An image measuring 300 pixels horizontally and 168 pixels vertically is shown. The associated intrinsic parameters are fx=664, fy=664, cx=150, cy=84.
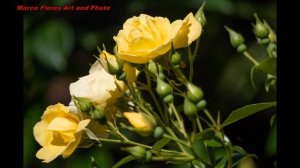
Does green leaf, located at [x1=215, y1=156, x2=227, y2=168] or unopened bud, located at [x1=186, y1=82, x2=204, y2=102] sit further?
green leaf, located at [x1=215, y1=156, x2=227, y2=168]

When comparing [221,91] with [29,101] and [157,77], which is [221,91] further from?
[157,77]

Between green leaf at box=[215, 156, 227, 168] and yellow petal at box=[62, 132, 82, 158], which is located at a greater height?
yellow petal at box=[62, 132, 82, 158]

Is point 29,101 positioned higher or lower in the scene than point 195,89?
lower

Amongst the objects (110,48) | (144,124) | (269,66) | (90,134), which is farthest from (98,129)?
(110,48)

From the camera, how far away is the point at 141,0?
187 centimetres

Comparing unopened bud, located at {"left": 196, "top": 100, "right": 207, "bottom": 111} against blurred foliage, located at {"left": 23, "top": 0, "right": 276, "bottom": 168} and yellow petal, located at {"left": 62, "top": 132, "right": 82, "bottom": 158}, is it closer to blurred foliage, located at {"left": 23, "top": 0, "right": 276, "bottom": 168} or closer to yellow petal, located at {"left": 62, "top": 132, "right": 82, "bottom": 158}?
yellow petal, located at {"left": 62, "top": 132, "right": 82, "bottom": 158}

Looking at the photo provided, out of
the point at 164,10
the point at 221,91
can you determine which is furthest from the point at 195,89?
the point at 221,91

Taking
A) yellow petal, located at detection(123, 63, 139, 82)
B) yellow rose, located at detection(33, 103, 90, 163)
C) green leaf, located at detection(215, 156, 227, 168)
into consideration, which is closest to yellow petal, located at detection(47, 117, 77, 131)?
yellow rose, located at detection(33, 103, 90, 163)

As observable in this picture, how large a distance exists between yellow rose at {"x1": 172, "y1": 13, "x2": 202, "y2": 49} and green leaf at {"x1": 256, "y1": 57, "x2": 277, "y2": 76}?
0.10 m

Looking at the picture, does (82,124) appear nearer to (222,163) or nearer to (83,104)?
(83,104)

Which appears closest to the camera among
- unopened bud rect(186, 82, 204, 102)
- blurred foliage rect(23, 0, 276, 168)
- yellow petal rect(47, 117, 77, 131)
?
unopened bud rect(186, 82, 204, 102)

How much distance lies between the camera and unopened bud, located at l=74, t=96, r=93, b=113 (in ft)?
2.95

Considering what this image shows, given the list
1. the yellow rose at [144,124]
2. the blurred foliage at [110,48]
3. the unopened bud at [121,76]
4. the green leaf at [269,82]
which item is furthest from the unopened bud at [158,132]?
the blurred foliage at [110,48]
